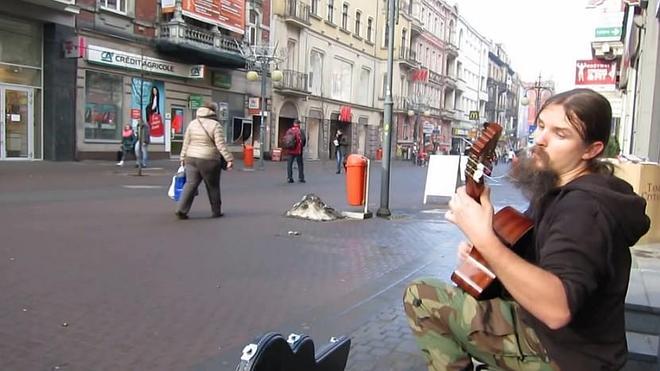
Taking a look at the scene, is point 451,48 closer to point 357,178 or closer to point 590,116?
point 357,178

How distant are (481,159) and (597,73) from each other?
27.7 metres

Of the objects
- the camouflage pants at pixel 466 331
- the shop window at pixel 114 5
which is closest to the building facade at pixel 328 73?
the shop window at pixel 114 5

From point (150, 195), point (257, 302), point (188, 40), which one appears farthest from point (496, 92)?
point (257, 302)

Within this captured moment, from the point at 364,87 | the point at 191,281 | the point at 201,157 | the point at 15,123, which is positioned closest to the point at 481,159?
the point at 191,281

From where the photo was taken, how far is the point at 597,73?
2656 centimetres

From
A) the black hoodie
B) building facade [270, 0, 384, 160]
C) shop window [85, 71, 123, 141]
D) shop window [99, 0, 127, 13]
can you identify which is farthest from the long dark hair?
building facade [270, 0, 384, 160]

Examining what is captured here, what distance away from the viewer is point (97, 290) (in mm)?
5043

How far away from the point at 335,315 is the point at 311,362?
2.40 m

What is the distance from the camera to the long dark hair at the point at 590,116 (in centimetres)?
180

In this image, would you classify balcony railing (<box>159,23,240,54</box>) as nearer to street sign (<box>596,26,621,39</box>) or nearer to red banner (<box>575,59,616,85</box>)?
street sign (<box>596,26,621,39</box>)

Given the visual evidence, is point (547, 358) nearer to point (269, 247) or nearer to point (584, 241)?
point (584, 241)

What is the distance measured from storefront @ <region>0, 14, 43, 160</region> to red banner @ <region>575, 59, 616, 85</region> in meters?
21.7

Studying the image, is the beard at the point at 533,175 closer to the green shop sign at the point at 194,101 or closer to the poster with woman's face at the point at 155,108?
the poster with woman's face at the point at 155,108

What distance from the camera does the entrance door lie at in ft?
64.1
